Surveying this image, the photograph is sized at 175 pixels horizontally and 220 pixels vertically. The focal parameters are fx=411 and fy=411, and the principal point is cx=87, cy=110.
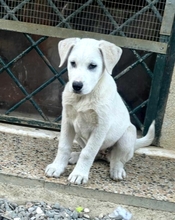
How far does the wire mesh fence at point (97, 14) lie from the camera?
169 inches

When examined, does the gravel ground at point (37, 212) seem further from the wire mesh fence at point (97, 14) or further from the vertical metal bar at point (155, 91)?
the wire mesh fence at point (97, 14)

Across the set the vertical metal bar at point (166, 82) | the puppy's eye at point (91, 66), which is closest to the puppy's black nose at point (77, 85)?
the puppy's eye at point (91, 66)

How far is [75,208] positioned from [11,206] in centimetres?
54

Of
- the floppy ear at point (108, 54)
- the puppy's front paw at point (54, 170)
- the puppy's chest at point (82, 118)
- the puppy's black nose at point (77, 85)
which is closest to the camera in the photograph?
the puppy's black nose at point (77, 85)

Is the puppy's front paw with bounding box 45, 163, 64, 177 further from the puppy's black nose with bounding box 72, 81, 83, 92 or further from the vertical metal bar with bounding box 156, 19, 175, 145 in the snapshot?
the vertical metal bar with bounding box 156, 19, 175, 145

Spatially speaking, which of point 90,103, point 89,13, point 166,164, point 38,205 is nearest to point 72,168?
point 38,205

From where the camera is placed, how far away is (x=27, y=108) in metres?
4.98

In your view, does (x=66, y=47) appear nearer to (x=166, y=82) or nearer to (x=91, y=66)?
(x=91, y=66)

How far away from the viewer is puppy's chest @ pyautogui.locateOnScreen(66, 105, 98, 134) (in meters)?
3.39

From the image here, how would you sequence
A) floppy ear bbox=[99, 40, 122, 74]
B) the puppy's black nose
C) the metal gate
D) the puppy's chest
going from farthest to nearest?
1. the metal gate
2. the puppy's chest
3. floppy ear bbox=[99, 40, 122, 74]
4. the puppy's black nose

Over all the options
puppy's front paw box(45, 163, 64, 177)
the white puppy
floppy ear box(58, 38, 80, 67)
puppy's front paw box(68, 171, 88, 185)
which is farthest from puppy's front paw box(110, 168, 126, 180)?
floppy ear box(58, 38, 80, 67)

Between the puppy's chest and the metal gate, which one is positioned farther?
the metal gate

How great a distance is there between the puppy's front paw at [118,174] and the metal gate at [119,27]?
0.97 meters

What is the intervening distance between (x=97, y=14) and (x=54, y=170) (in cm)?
179
